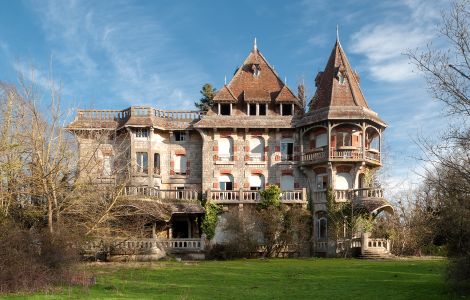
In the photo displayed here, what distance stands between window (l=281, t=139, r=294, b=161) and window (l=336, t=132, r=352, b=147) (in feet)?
11.2

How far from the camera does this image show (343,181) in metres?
36.9

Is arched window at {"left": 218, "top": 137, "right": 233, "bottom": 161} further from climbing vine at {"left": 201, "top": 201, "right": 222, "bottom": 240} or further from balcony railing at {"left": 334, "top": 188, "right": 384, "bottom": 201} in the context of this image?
balcony railing at {"left": 334, "top": 188, "right": 384, "bottom": 201}

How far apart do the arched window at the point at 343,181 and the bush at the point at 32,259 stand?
21.8m

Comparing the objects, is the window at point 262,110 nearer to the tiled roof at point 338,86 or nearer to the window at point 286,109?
the window at point 286,109

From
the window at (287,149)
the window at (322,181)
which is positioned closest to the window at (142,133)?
the window at (287,149)

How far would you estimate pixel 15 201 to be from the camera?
20984 mm

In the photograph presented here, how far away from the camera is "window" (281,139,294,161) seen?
1517 inches

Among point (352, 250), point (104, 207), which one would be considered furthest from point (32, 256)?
point (352, 250)

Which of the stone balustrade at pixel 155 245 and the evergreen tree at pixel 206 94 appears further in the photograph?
the evergreen tree at pixel 206 94

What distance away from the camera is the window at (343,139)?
121 feet

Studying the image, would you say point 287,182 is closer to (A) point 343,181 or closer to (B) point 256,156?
(B) point 256,156

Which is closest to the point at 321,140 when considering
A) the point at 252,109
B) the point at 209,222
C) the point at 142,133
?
the point at 252,109

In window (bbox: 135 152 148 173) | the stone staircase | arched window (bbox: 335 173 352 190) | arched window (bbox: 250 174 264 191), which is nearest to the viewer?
the stone staircase

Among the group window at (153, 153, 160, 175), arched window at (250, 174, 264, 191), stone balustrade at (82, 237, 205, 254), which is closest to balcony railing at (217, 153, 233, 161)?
arched window at (250, 174, 264, 191)
